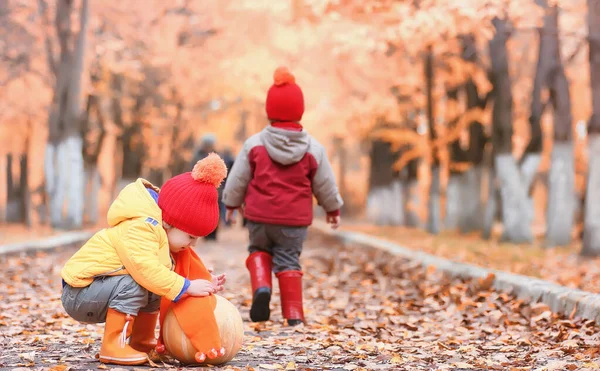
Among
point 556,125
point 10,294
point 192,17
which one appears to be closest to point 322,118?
point 192,17

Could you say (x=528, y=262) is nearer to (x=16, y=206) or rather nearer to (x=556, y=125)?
(x=556, y=125)

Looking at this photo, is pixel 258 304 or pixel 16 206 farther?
pixel 16 206

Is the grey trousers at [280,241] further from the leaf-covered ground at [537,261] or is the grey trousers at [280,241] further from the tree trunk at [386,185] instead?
the tree trunk at [386,185]

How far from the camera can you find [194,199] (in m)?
5.33

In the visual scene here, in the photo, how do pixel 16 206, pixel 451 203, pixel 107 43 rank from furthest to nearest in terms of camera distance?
pixel 16 206
pixel 451 203
pixel 107 43

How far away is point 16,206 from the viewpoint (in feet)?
116

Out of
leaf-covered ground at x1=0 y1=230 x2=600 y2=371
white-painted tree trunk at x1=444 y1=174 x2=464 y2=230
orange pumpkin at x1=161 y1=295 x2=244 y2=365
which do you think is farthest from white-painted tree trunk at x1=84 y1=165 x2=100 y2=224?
orange pumpkin at x1=161 y1=295 x2=244 y2=365

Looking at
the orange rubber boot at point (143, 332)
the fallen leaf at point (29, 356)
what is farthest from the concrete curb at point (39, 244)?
the orange rubber boot at point (143, 332)

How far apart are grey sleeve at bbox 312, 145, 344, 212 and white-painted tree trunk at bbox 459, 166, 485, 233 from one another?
1626 centimetres

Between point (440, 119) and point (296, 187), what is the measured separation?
64.0 feet

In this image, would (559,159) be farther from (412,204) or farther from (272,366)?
(272,366)

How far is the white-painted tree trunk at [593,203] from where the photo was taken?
1472 cm

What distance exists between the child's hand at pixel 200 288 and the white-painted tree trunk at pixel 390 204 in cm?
2437

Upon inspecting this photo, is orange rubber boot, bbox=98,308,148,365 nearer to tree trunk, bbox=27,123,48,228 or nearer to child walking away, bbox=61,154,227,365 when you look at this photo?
child walking away, bbox=61,154,227,365
